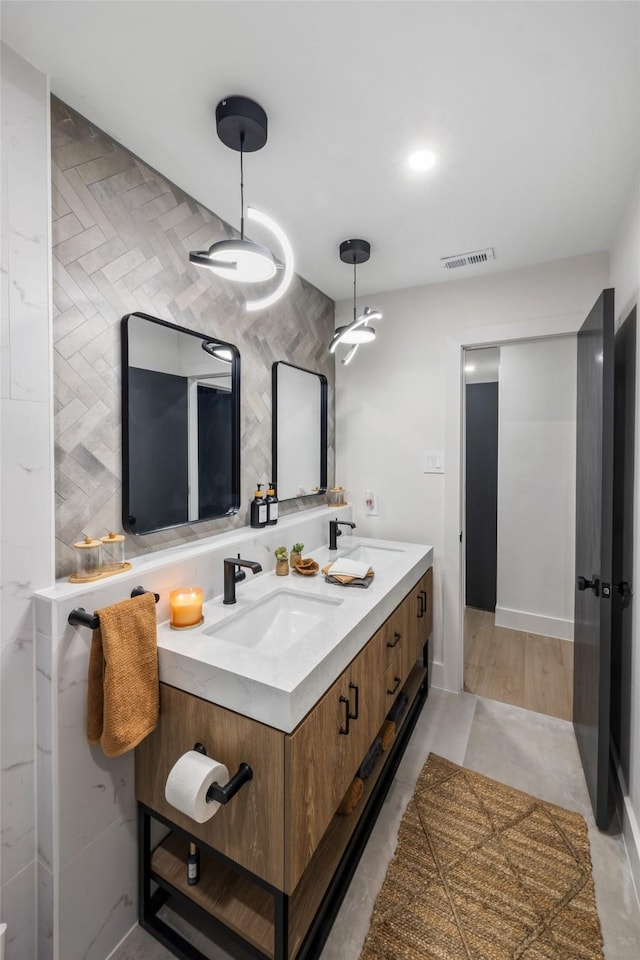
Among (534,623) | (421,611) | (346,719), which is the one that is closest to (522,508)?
(534,623)

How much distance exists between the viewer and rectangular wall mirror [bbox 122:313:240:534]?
1.42m

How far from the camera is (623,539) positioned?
1707 mm

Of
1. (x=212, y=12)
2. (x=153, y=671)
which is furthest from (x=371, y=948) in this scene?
(x=212, y=12)

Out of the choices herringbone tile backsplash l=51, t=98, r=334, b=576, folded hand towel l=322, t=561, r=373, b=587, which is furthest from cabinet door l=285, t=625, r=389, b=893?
herringbone tile backsplash l=51, t=98, r=334, b=576

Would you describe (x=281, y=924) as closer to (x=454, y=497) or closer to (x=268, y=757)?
(x=268, y=757)

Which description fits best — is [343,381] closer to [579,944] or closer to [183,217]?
[183,217]

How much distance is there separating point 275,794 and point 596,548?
1484mm

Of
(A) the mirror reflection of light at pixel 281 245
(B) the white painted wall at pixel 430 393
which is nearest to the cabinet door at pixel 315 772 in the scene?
(A) the mirror reflection of light at pixel 281 245

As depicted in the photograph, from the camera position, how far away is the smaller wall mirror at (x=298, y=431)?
2.22 m

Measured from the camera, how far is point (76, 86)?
1173mm

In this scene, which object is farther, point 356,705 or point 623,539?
point 623,539

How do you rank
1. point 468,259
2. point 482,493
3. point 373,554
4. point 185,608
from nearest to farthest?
point 185,608 → point 468,259 → point 373,554 → point 482,493

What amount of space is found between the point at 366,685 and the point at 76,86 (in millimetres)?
2094

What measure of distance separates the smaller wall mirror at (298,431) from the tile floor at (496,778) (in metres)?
1.48
